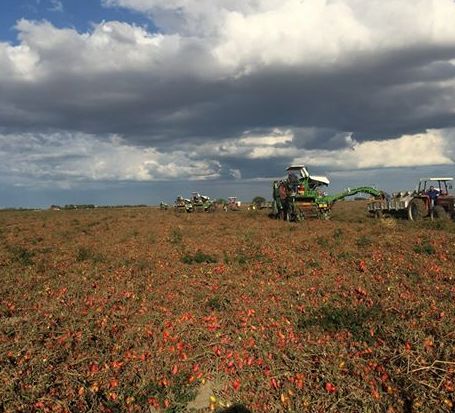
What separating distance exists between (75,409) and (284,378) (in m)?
2.72

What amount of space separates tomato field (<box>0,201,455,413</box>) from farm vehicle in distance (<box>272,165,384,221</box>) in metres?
15.6

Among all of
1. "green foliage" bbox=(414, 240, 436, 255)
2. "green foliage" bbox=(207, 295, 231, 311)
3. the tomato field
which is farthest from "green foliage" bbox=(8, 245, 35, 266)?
"green foliage" bbox=(414, 240, 436, 255)

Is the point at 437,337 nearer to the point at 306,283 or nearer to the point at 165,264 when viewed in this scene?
the point at 306,283

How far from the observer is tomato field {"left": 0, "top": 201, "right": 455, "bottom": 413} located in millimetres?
5781

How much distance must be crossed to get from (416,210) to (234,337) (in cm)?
2243

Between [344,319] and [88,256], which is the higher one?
[88,256]

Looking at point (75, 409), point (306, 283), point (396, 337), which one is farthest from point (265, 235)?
point (75, 409)

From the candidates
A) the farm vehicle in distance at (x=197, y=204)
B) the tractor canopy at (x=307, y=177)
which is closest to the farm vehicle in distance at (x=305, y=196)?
the tractor canopy at (x=307, y=177)

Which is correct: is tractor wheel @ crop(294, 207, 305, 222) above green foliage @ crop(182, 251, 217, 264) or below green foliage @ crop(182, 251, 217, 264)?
above

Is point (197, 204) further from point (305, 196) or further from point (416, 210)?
point (416, 210)

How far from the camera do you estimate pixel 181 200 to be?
4781 centimetres

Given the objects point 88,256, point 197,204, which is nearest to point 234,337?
point 88,256

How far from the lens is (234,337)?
7.25 meters

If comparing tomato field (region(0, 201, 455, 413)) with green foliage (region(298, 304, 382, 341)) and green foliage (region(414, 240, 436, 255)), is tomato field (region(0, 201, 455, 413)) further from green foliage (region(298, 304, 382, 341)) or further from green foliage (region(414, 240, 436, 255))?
green foliage (region(414, 240, 436, 255))
